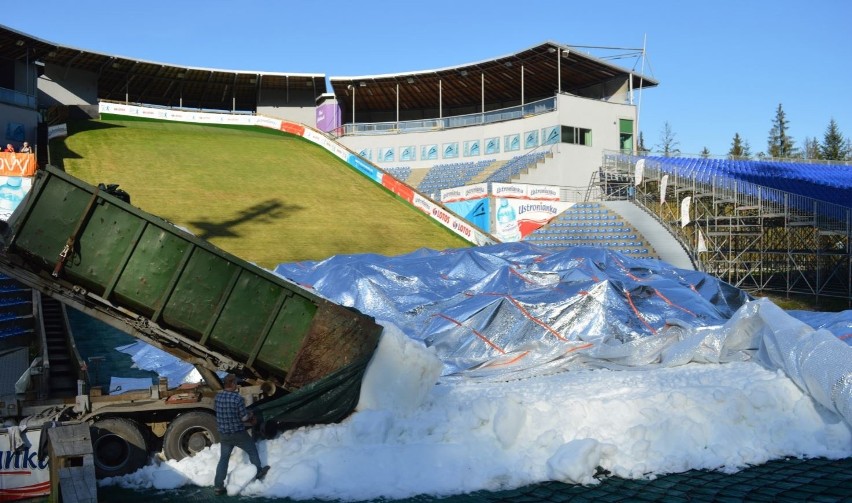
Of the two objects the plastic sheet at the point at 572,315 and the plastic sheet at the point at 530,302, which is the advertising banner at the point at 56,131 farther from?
the plastic sheet at the point at 530,302

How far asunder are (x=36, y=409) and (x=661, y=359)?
413 inches

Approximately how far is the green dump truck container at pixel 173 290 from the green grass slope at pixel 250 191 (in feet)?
49.4

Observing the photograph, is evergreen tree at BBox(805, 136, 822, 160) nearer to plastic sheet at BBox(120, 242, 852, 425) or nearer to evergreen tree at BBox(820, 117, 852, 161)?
evergreen tree at BBox(820, 117, 852, 161)

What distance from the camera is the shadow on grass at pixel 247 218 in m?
27.6

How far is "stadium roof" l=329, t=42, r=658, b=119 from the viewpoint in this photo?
156 ft

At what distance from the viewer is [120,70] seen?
53750 millimetres

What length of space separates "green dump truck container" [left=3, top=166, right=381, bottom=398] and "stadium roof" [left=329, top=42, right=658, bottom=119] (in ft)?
125

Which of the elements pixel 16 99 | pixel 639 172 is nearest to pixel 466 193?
pixel 639 172

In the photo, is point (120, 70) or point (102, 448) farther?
point (120, 70)

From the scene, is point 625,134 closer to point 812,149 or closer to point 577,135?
point 577,135

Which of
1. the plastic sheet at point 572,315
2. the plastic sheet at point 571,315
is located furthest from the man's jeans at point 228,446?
the plastic sheet at point 572,315

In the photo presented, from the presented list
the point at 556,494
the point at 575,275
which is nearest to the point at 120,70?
the point at 575,275

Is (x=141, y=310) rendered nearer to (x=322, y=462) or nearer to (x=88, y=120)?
(x=322, y=462)

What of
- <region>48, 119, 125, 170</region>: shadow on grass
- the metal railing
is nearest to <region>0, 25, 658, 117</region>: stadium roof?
the metal railing
